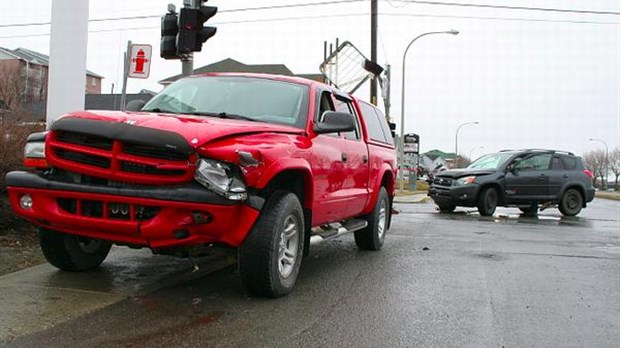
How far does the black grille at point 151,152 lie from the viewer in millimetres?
4172

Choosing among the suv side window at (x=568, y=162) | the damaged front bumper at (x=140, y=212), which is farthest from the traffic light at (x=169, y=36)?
the suv side window at (x=568, y=162)

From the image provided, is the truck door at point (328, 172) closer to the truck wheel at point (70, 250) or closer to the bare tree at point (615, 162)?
the truck wheel at point (70, 250)

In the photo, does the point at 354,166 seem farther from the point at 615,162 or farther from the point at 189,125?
the point at 615,162

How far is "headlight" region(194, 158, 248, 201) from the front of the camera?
414cm

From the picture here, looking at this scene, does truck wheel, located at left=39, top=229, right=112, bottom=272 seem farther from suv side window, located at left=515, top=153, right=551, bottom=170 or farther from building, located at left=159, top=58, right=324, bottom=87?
building, located at left=159, top=58, right=324, bottom=87

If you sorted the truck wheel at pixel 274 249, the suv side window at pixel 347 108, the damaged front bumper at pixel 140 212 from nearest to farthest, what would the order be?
the damaged front bumper at pixel 140 212 < the truck wheel at pixel 274 249 < the suv side window at pixel 347 108

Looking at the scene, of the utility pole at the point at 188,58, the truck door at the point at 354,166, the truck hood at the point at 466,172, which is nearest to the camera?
the truck door at the point at 354,166

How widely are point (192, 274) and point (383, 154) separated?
3.45m

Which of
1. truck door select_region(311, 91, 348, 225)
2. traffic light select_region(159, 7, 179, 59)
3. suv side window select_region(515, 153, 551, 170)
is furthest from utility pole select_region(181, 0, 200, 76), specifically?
suv side window select_region(515, 153, 551, 170)

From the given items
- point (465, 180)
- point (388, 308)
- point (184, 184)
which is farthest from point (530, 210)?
point (184, 184)

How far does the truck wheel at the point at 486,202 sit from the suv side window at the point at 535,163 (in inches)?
42.5

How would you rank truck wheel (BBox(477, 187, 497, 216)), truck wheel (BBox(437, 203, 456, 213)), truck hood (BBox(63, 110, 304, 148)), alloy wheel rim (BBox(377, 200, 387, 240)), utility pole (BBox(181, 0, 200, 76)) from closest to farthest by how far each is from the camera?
1. truck hood (BBox(63, 110, 304, 148))
2. alloy wheel rim (BBox(377, 200, 387, 240))
3. utility pole (BBox(181, 0, 200, 76))
4. truck wheel (BBox(477, 187, 497, 216))
5. truck wheel (BBox(437, 203, 456, 213))

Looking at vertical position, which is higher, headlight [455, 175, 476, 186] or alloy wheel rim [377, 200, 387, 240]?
headlight [455, 175, 476, 186]

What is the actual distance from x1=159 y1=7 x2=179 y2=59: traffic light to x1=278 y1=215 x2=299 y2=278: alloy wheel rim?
5.32m
